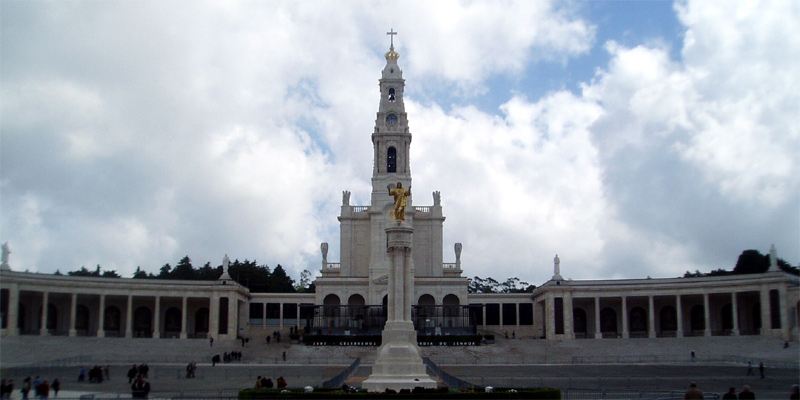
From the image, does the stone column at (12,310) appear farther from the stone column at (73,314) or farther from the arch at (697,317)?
the arch at (697,317)

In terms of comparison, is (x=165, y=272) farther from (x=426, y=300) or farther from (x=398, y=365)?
(x=398, y=365)

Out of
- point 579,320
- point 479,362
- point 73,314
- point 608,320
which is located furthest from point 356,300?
point 73,314

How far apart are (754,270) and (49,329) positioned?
76039 mm

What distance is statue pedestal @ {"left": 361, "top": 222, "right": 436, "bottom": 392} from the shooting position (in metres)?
37.4

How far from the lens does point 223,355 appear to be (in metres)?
67.8

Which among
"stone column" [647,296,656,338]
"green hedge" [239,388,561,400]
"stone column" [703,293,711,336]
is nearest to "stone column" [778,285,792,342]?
"stone column" [703,293,711,336]

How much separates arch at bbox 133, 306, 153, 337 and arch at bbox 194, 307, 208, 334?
14.3 ft

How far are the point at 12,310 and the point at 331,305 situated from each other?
29.0m

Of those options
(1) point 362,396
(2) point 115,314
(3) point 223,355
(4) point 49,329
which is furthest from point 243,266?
(1) point 362,396

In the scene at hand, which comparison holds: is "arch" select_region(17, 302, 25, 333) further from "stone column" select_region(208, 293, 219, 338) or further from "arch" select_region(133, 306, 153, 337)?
"stone column" select_region(208, 293, 219, 338)

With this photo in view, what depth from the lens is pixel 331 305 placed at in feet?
280

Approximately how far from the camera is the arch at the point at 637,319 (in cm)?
8794

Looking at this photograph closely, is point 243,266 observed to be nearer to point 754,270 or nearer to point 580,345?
point 580,345

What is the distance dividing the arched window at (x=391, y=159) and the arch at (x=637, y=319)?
28620mm
